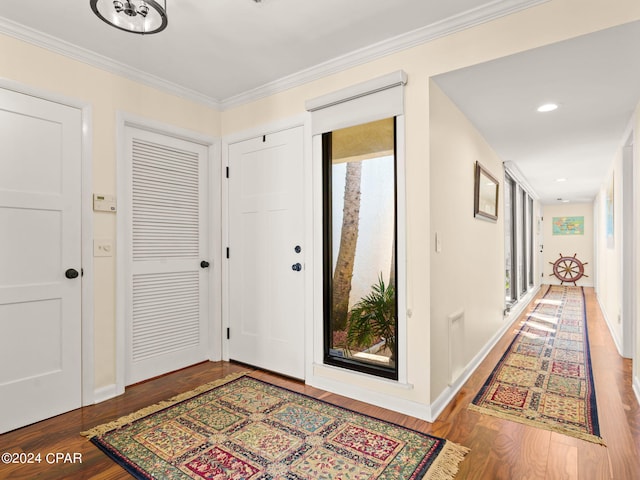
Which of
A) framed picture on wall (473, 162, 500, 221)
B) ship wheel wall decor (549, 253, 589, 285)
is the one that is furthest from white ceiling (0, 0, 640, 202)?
ship wheel wall decor (549, 253, 589, 285)

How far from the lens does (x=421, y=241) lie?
2.33 meters

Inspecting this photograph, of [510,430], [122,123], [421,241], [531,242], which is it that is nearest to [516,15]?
[421,241]

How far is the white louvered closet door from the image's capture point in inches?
115

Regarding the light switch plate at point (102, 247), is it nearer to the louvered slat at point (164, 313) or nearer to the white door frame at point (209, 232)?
the white door frame at point (209, 232)

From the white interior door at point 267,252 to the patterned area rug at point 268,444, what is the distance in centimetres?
64

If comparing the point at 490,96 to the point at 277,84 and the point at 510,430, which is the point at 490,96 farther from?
the point at 510,430

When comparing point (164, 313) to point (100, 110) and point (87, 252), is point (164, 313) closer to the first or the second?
point (87, 252)

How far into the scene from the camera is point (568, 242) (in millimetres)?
9578

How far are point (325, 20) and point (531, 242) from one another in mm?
6947

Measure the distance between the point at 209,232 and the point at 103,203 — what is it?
100 centimetres

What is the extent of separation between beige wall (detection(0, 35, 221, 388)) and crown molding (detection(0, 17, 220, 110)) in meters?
0.04

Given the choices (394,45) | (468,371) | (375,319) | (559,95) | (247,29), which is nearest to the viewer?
(247,29)

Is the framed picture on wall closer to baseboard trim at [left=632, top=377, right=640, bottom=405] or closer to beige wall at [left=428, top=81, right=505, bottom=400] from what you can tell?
beige wall at [left=428, top=81, right=505, bottom=400]

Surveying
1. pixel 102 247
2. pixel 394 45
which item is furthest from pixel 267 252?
pixel 394 45
